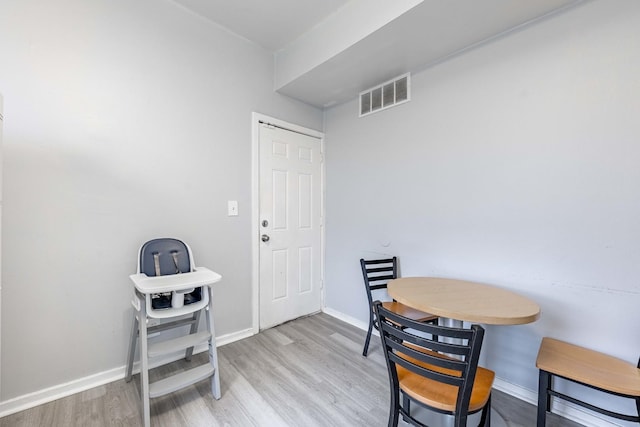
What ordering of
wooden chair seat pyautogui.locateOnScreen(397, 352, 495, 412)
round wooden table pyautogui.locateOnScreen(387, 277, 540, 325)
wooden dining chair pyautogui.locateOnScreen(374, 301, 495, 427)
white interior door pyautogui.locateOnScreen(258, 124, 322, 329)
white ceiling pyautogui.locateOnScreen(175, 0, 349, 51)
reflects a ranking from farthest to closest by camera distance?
white interior door pyautogui.locateOnScreen(258, 124, 322, 329) → white ceiling pyautogui.locateOnScreen(175, 0, 349, 51) → round wooden table pyautogui.locateOnScreen(387, 277, 540, 325) → wooden chair seat pyautogui.locateOnScreen(397, 352, 495, 412) → wooden dining chair pyautogui.locateOnScreen(374, 301, 495, 427)

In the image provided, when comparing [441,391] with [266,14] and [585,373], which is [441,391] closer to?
[585,373]

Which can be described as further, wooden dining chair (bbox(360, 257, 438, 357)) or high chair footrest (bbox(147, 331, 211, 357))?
wooden dining chair (bbox(360, 257, 438, 357))

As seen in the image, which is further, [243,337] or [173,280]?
[243,337]

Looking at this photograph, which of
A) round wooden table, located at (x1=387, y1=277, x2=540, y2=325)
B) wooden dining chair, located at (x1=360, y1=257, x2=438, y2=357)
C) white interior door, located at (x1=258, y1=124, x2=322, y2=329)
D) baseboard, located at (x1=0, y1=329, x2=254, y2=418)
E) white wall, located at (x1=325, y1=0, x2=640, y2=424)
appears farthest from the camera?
white interior door, located at (x1=258, y1=124, x2=322, y2=329)

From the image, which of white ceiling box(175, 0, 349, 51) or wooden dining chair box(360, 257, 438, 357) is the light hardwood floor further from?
white ceiling box(175, 0, 349, 51)

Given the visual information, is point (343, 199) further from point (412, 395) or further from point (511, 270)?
point (412, 395)

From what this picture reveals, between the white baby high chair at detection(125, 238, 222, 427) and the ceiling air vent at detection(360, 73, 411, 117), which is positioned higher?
the ceiling air vent at detection(360, 73, 411, 117)

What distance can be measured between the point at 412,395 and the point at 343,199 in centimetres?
207

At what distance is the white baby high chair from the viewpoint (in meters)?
1.56

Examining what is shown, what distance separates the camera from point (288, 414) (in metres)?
1.64

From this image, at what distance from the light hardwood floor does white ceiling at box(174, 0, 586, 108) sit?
2.42 m

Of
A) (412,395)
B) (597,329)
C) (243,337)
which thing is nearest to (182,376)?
(243,337)

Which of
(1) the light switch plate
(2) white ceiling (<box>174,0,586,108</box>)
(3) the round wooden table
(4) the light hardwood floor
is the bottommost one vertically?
(4) the light hardwood floor

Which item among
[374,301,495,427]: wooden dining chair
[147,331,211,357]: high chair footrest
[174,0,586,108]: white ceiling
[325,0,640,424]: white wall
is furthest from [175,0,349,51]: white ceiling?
[147,331,211,357]: high chair footrest
